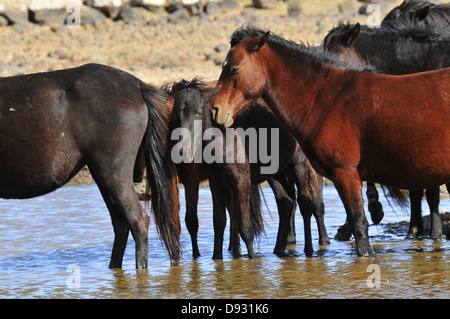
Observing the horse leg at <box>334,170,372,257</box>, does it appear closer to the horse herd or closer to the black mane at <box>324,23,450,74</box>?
the horse herd

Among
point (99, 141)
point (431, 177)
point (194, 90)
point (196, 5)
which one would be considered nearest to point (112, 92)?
point (99, 141)

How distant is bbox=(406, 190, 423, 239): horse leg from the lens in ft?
26.8

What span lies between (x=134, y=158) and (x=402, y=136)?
2.04m

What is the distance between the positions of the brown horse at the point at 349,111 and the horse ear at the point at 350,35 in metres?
1.07

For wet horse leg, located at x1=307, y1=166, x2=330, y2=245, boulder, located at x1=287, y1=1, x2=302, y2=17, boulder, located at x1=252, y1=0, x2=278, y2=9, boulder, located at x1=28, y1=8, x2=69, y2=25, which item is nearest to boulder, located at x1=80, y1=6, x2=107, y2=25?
boulder, located at x1=28, y1=8, x2=69, y2=25

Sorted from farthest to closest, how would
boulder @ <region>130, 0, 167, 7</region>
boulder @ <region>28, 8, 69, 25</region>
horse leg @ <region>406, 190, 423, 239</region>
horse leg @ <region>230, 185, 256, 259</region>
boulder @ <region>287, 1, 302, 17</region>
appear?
boulder @ <region>130, 0, 167, 7</region>
boulder @ <region>287, 1, 302, 17</region>
boulder @ <region>28, 8, 69, 25</region>
horse leg @ <region>406, 190, 423, 239</region>
horse leg @ <region>230, 185, 256, 259</region>

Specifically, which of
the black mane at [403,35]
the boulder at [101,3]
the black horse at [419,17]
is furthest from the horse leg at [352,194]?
the boulder at [101,3]

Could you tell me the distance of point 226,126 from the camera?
654cm

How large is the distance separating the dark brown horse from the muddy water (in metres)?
0.60

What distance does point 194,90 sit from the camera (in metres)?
7.14

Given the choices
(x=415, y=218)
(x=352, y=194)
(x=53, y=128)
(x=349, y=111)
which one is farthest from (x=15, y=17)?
(x=352, y=194)

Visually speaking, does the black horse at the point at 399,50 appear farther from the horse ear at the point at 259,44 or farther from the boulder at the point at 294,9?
the boulder at the point at 294,9

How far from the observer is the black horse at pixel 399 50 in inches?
312
